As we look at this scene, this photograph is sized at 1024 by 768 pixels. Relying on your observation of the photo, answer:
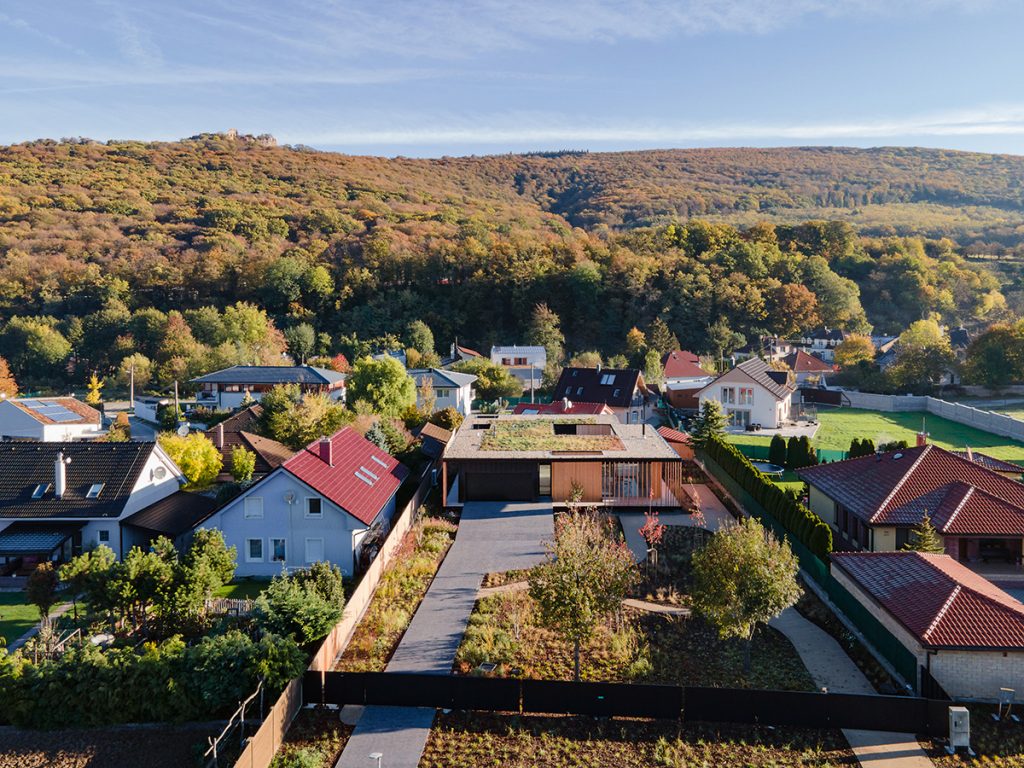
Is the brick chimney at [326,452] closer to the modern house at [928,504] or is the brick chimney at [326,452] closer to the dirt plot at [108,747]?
the dirt plot at [108,747]

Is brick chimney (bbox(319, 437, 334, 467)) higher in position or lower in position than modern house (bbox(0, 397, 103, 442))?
higher

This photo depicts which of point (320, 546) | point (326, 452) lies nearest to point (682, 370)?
point (326, 452)

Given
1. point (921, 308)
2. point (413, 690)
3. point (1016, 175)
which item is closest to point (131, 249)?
point (413, 690)

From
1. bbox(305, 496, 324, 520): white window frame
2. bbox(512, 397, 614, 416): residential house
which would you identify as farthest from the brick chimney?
bbox(512, 397, 614, 416): residential house

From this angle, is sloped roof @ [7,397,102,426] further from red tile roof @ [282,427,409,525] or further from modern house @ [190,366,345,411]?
red tile roof @ [282,427,409,525]

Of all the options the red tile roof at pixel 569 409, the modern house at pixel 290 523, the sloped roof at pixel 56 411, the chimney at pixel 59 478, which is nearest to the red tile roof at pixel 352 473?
the modern house at pixel 290 523

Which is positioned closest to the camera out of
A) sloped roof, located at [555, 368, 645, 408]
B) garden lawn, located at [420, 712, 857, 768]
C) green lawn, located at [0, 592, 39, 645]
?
garden lawn, located at [420, 712, 857, 768]

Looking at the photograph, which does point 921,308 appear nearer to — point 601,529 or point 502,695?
point 601,529
